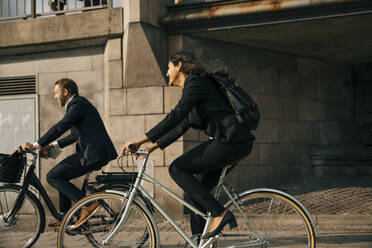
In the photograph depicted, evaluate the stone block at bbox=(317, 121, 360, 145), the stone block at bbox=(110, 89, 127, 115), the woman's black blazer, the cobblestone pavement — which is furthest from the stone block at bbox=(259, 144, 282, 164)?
the woman's black blazer

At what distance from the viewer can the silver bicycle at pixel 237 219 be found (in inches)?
132

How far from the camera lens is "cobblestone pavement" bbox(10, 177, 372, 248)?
5.18 metres

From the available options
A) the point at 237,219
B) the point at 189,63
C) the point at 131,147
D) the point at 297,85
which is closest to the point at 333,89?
the point at 297,85

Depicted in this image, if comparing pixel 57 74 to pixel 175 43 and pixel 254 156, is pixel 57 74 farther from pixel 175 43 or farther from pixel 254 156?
pixel 254 156

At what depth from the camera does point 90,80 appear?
7.70 meters

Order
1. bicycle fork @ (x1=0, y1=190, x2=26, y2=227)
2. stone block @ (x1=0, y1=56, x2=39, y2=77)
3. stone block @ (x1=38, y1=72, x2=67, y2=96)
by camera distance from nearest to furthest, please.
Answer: bicycle fork @ (x1=0, y1=190, x2=26, y2=227)
stone block @ (x1=38, y1=72, x2=67, y2=96)
stone block @ (x1=0, y1=56, x2=39, y2=77)

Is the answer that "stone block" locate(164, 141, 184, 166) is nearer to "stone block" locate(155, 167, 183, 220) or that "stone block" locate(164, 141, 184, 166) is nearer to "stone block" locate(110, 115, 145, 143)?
"stone block" locate(155, 167, 183, 220)

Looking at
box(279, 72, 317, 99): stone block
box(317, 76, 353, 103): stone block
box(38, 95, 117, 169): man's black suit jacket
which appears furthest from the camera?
box(317, 76, 353, 103): stone block

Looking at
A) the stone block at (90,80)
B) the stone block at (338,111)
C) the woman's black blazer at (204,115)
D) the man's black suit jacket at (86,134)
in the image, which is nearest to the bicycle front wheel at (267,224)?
the woman's black blazer at (204,115)

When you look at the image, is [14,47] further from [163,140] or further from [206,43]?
[163,140]

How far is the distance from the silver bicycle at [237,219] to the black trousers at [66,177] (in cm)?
90

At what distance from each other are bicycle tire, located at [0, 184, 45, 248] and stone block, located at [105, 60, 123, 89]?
304cm

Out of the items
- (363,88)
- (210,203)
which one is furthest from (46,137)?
(363,88)

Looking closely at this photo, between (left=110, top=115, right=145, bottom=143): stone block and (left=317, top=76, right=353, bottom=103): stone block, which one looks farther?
(left=317, top=76, right=353, bottom=103): stone block
